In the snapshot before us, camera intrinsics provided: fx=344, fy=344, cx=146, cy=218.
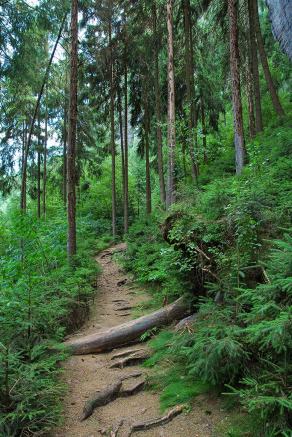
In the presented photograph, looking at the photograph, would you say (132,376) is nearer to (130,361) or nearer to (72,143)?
(130,361)

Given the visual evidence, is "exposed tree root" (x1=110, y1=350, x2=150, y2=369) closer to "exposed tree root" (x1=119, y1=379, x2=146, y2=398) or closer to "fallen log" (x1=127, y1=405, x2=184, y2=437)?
"exposed tree root" (x1=119, y1=379, x2=146, y2=398)

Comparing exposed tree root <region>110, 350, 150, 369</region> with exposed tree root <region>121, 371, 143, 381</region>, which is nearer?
exposed tree root <region>121, 371, 143, 381</region>

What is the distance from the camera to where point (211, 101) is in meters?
17.4

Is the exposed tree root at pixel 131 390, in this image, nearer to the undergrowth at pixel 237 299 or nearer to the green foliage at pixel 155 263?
the undergrowth at pixel 237 299

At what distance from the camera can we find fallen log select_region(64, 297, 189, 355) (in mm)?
6746

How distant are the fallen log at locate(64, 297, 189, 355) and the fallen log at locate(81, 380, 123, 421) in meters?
1.54

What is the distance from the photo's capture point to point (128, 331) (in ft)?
23.1

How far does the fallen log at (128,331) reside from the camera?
675 centimetres

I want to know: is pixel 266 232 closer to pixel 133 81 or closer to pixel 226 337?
pixel 226 337

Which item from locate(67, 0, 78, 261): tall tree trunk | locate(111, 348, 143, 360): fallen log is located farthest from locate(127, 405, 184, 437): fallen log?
locate(67, 0, 78, 261): tall tree trunk

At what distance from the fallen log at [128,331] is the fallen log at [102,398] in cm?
154

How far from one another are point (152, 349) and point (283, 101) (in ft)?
58.5

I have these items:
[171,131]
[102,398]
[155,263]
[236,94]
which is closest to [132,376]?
[102,398]

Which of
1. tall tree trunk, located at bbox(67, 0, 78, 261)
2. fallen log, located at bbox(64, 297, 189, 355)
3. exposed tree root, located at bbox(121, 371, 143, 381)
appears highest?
tall tree trunk, located at bbox(67, 0, 78, 261)
